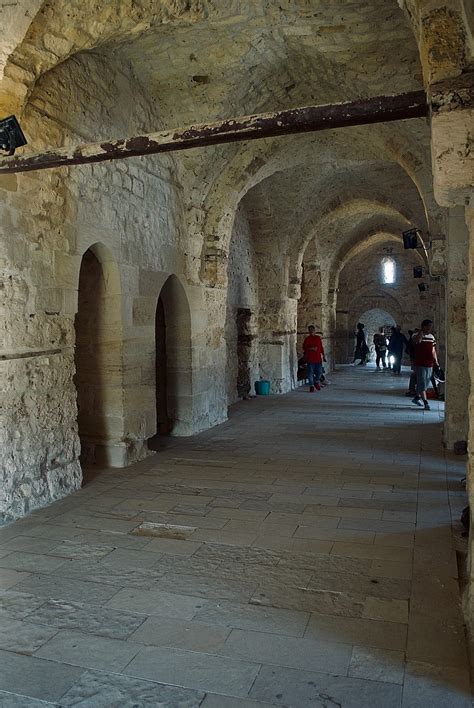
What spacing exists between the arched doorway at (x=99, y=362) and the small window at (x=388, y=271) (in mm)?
19214

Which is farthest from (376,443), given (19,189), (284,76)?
(19,189)

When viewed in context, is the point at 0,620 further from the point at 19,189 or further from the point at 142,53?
the point at 142,53

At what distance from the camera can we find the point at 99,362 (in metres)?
5.93

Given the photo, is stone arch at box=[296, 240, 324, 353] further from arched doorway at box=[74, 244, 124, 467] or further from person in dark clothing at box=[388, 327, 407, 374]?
arched doorway at box=[74, 244, 124, 467]

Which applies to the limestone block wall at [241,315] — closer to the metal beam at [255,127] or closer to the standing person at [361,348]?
the metal beam at [255,127]

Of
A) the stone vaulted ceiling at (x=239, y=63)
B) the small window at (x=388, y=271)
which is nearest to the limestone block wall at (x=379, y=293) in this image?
the small window at (x=388, y=271)

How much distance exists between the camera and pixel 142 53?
18.9 ft

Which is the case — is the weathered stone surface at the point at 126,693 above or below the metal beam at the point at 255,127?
below

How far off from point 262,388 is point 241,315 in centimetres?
165

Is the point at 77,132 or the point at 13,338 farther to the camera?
the point at 77,132

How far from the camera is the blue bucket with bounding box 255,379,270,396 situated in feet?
39.8

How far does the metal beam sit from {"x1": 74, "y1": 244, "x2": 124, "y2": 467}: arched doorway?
7.10ft

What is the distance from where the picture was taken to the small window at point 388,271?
76.6 ft

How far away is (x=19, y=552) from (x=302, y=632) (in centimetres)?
198
